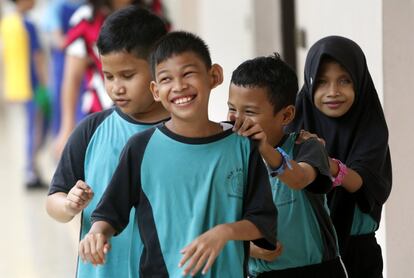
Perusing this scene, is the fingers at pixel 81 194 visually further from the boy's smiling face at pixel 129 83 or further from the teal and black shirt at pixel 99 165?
the boy's smiling face at pixel 129 83

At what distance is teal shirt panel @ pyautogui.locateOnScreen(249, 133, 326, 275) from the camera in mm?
3104

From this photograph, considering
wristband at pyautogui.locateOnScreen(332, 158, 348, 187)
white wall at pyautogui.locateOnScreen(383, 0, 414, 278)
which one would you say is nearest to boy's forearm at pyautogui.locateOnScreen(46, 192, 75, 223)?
wristband at pyautogui.locateOnScreen(332, 158, 348, 187)

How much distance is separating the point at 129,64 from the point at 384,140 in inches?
33.1

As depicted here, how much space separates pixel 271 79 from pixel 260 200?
19.1 inches

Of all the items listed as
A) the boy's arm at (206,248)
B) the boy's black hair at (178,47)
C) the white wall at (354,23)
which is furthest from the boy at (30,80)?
the boy's arm at (206,248)

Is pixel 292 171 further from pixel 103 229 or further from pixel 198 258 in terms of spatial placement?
pixel 103 229

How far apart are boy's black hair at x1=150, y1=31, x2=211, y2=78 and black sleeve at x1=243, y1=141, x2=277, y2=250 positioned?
0.93ft

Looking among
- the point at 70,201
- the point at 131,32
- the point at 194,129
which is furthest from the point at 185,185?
the point at 131,32

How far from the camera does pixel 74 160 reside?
3207 mm

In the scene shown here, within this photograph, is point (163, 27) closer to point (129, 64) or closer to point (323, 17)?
point (129, 64)

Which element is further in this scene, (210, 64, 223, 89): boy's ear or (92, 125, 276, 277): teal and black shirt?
(210, 64, 223, 89): boy's ear

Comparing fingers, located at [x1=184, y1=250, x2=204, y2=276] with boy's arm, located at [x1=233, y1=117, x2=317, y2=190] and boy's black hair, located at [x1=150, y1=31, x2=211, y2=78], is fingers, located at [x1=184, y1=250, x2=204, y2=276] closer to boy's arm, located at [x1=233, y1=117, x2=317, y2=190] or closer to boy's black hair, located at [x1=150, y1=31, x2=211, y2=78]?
boy's arm, located at [x1=233, y1=117, x2=317, y2=190]

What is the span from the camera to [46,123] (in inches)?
363

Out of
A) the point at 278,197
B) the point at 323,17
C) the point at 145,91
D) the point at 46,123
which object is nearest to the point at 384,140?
the point at 278,197
